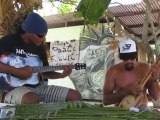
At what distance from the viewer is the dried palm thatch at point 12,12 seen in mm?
3283

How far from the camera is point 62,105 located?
138 centimetres

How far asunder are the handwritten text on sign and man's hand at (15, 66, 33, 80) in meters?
5.89

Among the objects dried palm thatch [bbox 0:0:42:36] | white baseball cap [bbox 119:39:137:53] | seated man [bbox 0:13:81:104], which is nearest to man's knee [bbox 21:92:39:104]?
seated man [bbox 0:13:81:104]

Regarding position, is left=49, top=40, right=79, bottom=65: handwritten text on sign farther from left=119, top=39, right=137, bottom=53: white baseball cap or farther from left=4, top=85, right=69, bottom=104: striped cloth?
left=4, top=85, right=69, bottom=104: striped cloth

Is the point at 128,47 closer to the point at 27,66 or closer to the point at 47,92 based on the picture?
the point at 47,92

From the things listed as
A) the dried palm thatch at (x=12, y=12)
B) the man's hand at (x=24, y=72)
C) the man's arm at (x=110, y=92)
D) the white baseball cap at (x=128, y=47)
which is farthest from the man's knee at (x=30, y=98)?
the dried palm thatch at (x=12, y=12)

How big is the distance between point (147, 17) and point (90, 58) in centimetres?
528

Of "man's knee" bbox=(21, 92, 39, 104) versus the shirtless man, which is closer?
"man's knee" bbox=(21, 92, 39, 104)

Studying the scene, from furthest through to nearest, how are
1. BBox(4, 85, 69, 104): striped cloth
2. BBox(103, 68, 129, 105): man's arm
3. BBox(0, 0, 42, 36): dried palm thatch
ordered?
BBox(0, 0, 42, 36): dried palm thatch < BBox(103, 68, 129, 105): man's arm < BBox(4, 85, 69, 104): striped cloth

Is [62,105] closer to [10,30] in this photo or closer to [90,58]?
[10,30]

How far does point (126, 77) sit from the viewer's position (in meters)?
3.50

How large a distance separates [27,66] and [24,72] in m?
0.09

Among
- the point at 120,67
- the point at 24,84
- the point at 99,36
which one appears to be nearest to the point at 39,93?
the point at 24,84

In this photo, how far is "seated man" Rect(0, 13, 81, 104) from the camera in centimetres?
239
